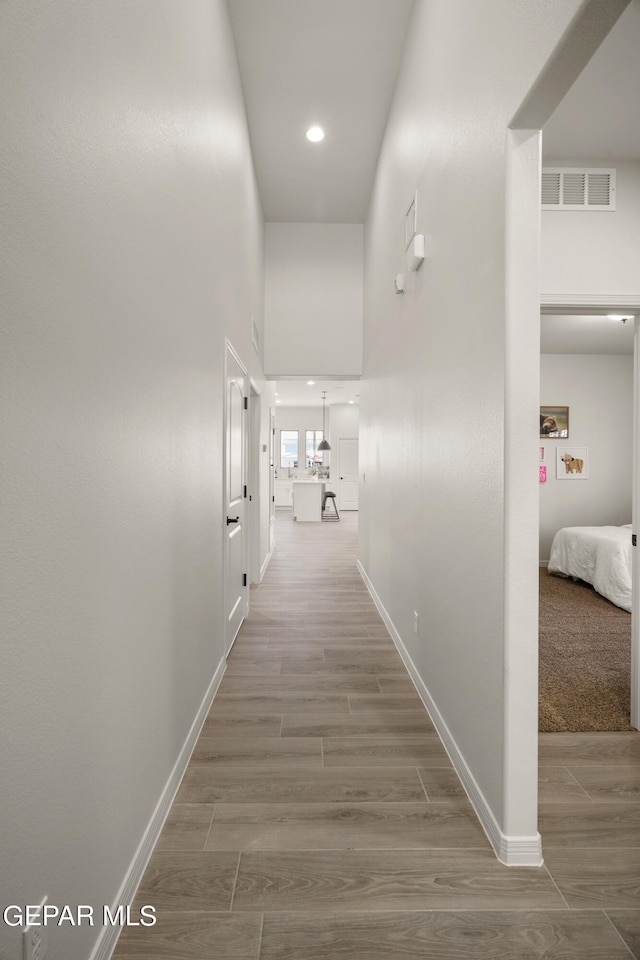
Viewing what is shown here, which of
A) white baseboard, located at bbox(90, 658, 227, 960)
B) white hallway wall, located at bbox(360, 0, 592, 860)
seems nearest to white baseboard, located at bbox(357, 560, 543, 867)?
white hallway wall, located at bbox(360, 0, 592, 860)

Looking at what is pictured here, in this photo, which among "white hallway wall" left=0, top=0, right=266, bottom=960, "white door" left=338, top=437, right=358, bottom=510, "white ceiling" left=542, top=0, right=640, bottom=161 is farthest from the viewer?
"white door" left=338, top=437, right=358, bottom=510

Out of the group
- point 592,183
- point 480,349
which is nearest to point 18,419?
point 480,349

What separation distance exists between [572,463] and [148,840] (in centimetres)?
672

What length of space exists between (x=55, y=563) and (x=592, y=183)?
3270 millimetres

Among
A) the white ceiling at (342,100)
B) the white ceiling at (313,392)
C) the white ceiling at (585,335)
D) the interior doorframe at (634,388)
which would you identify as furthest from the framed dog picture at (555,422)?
the interior doorframe at (634,388)

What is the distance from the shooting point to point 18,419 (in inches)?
35.7

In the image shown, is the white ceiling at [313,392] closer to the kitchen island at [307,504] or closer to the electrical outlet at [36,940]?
the kitchen island at [307,504]

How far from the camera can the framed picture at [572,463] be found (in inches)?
271

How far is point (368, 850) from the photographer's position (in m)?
1.67

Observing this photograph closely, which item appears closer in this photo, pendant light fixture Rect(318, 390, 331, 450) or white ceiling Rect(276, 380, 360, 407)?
white ceiling Rect(276, 380, 360, 407)

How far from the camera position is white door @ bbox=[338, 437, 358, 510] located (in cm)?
1320

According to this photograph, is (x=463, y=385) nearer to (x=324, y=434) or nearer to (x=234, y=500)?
(x=234, y=500)

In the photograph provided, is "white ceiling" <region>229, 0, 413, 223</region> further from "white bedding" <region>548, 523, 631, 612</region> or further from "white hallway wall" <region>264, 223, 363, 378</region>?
"white bedding" <region>548, 523, 631, 612</region>

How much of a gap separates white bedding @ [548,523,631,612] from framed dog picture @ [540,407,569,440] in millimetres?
1489
